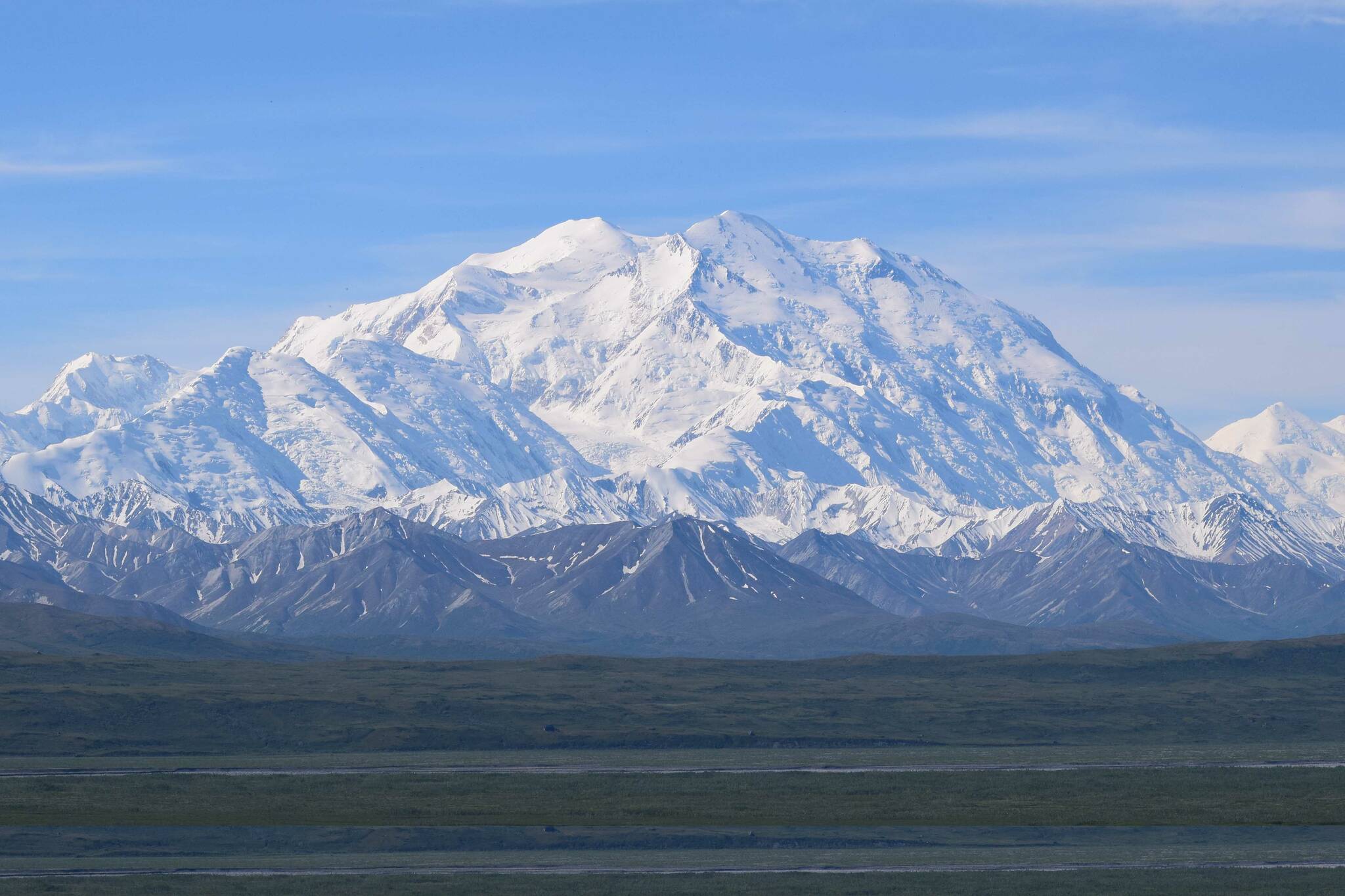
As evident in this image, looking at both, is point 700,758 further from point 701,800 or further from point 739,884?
point 739,884

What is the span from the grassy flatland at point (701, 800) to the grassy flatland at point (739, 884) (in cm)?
2157

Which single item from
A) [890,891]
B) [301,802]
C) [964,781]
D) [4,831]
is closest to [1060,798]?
[964,781]

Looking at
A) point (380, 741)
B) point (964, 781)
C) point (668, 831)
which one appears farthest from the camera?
point (380, 741)

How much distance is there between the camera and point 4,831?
117 m

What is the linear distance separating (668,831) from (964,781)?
29504mm

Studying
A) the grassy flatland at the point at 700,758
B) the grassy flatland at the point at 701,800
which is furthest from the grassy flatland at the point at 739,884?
the grassy flatland at the point at 700,758

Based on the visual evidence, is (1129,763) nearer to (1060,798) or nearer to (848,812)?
(1060,798)

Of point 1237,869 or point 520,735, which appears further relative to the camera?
point 520,735

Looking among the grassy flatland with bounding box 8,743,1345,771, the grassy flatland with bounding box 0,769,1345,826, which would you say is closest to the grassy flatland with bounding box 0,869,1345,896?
the grassy flatland with bounding box 0,769,1345,826

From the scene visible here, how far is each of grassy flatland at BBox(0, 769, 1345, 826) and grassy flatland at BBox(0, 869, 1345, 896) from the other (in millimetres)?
21565

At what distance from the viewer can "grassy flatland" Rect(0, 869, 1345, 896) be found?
97.8 metres

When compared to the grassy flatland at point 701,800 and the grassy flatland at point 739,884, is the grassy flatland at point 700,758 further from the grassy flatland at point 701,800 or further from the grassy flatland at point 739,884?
the grassy flatland at point 739,884

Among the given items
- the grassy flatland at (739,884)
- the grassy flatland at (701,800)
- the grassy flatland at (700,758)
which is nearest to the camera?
the grassy flatland at (739,884)

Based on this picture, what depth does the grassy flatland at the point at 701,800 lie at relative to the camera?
12562 cm
